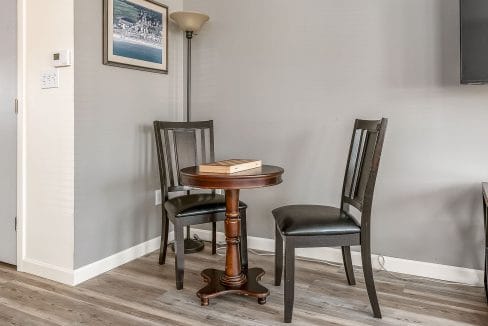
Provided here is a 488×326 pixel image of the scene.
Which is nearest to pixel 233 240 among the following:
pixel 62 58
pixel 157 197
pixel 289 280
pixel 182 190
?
pixel 289 280

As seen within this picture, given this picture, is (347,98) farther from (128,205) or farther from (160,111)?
(128,205)

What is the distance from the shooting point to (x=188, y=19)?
9.55ft

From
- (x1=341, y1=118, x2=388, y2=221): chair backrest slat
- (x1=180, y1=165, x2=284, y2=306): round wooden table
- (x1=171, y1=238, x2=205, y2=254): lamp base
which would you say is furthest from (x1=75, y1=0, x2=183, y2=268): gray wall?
(x1=341, y1=118, x2=388, y2=221): chair backrest slat

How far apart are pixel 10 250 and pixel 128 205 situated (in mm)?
827

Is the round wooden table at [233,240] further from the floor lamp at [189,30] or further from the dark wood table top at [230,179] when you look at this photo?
the floor lamp at [189,30]

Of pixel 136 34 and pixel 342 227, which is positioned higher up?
pixel 136 34

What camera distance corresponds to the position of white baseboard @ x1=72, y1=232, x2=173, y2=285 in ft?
8.05

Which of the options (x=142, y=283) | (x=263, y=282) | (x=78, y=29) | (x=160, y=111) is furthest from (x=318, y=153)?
(x=78, y=29)

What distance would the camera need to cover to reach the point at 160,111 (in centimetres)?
308

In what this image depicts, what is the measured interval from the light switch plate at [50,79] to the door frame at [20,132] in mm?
180

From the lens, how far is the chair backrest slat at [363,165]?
198 centimetres

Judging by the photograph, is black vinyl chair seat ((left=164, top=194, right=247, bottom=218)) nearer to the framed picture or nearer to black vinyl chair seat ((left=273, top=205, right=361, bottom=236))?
black vinyl chair seat ((left=273, top=205, right=361, bottom=236))

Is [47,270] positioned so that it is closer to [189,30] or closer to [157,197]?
[157,197]

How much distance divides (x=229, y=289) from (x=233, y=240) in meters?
0.27
